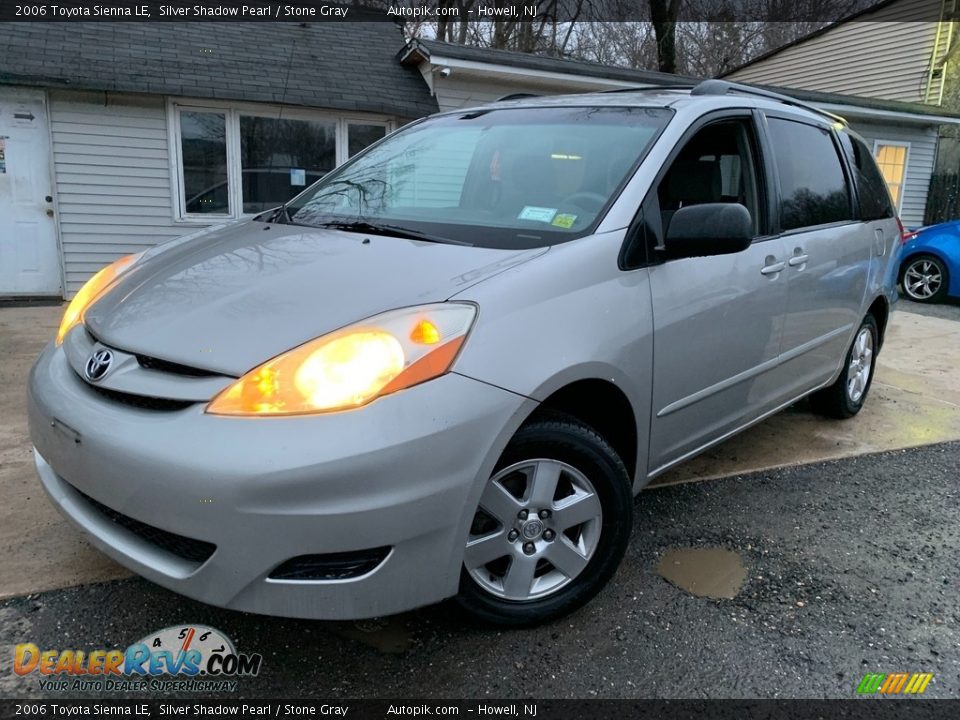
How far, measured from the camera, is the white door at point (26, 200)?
7836mm

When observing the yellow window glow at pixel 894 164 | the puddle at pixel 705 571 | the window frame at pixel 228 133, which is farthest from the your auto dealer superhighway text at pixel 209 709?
the yellow window glow at pixel 894 164

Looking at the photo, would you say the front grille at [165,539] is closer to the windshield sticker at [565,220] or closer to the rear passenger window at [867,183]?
the windshield sticker at [565,220]

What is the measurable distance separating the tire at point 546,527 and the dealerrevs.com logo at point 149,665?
75 centimetres

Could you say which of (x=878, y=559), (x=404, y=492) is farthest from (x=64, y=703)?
(x=878, y=559)

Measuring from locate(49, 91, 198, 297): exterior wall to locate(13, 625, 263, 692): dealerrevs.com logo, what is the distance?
23.7 ft

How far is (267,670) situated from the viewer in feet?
7.11

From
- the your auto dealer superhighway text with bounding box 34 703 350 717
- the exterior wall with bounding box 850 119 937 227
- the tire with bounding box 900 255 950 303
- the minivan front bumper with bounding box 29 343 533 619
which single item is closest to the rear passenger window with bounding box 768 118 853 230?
the minivan front bumper with bounding box 29 343 533 619

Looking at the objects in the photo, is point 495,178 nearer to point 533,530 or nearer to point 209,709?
point 533,530

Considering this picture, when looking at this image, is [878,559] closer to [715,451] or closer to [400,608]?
[715,451]

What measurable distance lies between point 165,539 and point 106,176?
7.74 m

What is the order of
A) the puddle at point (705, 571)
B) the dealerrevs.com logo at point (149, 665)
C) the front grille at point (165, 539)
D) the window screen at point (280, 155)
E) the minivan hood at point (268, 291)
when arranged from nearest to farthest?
the front grille at point (165, 539) < the minivan hood at point (268, 291) < the dealerrevs.com logo at point (149, 665) < the puddle at point (705, 571) < the window screen at point (280, 155)

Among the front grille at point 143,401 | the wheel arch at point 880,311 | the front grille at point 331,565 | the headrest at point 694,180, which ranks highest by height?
the headrest at point 694,180

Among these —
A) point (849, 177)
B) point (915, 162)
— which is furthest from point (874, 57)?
point (849, 177)

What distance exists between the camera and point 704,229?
252cm
